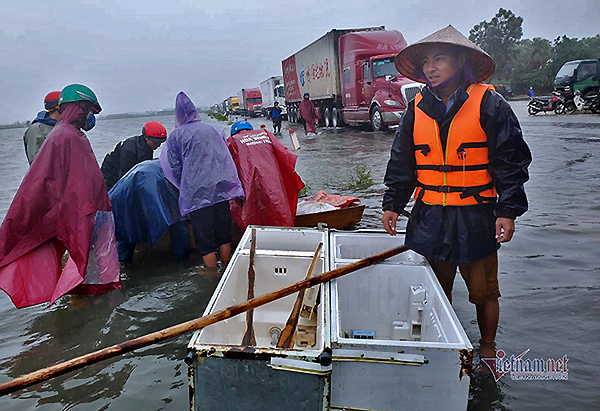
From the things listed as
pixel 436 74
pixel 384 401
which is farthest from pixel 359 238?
pixel 384 401

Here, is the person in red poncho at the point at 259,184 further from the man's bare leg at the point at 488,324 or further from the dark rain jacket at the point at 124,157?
the man's bare leg at the point at 488,324

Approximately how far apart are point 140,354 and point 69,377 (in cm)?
45

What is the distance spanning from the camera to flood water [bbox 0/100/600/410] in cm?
254

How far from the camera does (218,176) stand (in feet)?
13.2

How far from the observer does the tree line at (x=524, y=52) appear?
130ft

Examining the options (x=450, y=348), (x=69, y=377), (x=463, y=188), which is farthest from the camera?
(x=69, y=377)

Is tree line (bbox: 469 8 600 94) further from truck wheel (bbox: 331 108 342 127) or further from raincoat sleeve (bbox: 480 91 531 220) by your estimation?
raincoat sleeve (bbox: 480 91 531 220)

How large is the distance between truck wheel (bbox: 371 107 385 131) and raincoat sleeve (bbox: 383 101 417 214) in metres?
12.8

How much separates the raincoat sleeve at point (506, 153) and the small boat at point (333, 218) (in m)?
2.65

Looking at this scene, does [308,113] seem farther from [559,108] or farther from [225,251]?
[225,251]

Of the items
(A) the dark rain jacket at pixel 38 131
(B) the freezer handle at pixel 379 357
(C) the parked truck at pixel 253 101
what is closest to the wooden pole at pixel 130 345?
(B) the freezer handle at pixel 379 357

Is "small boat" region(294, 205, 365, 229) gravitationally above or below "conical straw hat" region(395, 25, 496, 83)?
below

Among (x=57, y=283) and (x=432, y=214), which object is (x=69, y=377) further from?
(x=432, y=214)

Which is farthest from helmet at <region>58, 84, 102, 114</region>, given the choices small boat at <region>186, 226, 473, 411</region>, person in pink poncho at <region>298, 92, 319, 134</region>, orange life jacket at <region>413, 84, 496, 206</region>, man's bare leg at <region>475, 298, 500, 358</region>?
person in pink poncho at <region>298, 92, 319, 134</region>
